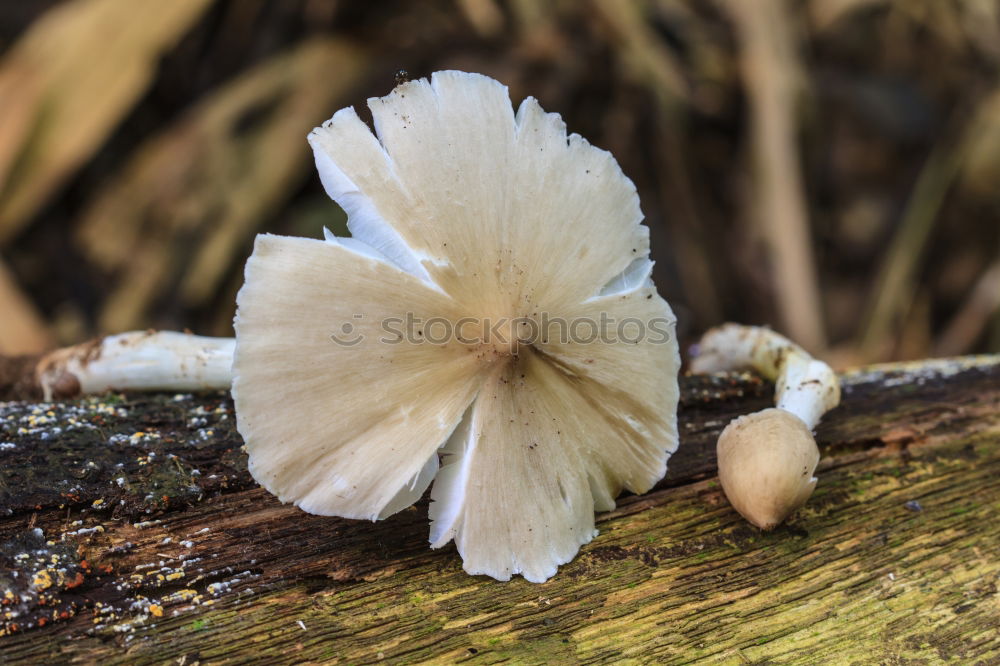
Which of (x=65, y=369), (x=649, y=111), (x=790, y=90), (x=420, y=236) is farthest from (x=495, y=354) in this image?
(x=790, y=90)

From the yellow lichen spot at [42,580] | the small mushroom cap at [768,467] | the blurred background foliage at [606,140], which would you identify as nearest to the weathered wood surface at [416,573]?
the yellow lichen spot at [42,580]

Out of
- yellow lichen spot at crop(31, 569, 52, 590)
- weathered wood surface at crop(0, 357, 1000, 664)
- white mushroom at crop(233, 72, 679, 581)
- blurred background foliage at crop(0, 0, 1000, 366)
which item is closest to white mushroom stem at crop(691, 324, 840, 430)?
weathered wood surface at crop(0, 357, 1000, 664)

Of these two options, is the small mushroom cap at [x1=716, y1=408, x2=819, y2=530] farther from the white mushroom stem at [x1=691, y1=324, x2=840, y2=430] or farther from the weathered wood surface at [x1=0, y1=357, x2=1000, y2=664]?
the white mushroom stem at [x1=691, y1=324, x2=840, y2=430]

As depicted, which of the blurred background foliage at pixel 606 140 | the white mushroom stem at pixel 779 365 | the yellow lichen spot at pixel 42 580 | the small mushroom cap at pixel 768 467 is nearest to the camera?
the yellow lichen spot at pixel 42 580

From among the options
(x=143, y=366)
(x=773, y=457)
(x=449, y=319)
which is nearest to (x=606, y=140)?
(x=143, y=366)

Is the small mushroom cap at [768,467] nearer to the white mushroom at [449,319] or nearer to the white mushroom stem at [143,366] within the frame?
the white mushroom at [449,319]

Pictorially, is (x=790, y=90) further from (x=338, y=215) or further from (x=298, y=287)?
(x=298, y=287)
